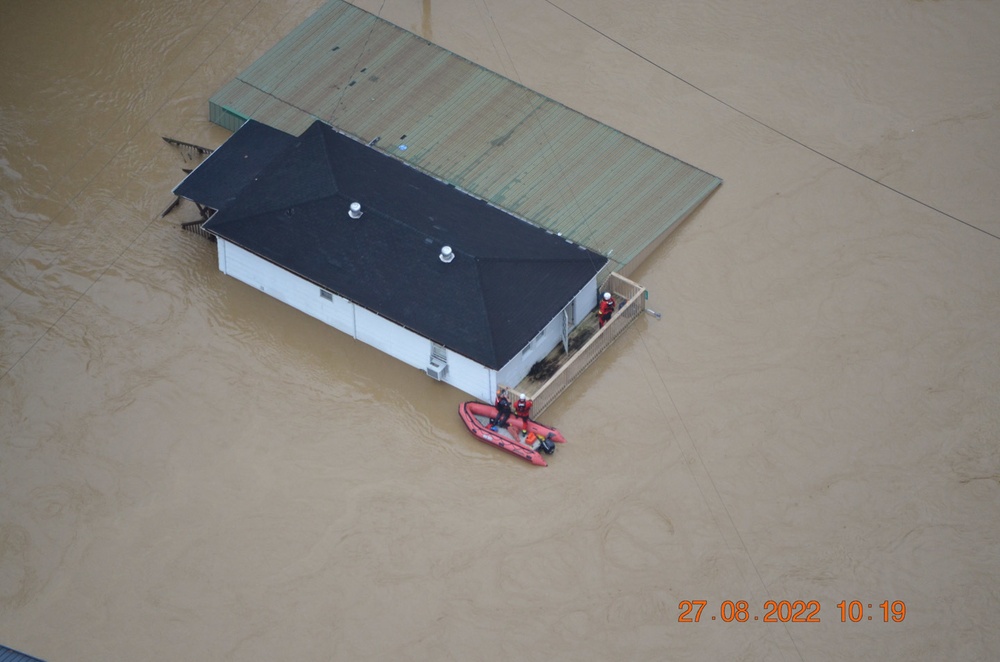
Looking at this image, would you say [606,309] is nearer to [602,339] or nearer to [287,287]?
[602,339]

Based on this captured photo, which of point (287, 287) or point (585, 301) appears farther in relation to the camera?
point (287, 287)

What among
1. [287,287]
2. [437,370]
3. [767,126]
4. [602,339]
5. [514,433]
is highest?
[767,126]

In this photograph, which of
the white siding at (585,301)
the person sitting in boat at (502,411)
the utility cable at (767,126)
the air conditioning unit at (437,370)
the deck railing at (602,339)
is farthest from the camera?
the utility cable at (767,126)

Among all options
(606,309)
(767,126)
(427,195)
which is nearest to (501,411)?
(606,309)

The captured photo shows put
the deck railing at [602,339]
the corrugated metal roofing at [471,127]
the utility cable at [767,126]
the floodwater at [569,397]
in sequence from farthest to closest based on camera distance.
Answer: the utility cable at [767,126] < the corrugated metal roofing at [471,127] < the deck railing at [602,339] < the floodwater at [569,397]

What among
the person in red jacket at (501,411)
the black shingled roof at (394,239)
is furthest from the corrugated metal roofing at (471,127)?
the person in red jacket at (501,411)

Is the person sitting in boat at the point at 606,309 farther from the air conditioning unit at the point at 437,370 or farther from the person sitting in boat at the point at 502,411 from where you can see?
the air conditioning unit at the point at 437,370

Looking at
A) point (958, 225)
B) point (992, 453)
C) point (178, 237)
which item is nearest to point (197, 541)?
point (178, 237)
